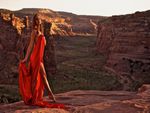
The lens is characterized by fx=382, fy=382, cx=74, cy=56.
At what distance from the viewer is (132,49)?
4394 centimetres

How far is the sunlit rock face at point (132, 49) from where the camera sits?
41.0m

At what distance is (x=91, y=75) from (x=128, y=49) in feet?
17.4

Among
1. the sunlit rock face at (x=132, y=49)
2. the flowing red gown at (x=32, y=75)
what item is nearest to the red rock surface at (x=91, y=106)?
the flowing red gown at (x=32, y=75)

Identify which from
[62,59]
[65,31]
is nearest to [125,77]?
[62,59]

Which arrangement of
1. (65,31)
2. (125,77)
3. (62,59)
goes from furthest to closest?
1. (65,31)
2. (62,59)
3. (125,77)

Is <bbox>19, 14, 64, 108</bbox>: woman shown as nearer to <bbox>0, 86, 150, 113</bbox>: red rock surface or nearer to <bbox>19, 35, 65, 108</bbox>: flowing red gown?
<bbox>19, 35, 65, 108</bbox>: flowing red gown

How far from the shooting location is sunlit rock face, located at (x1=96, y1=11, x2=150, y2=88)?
4097cm

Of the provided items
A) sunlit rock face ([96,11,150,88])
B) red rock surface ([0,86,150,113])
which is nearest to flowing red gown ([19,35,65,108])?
red rock surface ([0,86,150,113])

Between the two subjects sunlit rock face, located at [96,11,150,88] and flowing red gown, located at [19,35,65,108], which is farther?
sunlit rock face, located at [96,11,150,88]

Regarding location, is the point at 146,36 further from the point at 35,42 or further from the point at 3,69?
the point at 35,42

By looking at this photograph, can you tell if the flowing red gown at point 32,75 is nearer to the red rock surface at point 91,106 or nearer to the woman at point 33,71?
the woman at point 33,71

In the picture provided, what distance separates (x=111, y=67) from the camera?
47.9 m

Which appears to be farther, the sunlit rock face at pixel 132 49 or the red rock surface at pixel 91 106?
the sunlit rock face at pixel 132 49

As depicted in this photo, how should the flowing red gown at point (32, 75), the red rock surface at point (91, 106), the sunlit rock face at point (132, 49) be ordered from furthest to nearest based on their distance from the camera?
the sunlit rock face at point (132, 49) → the flowing red gown at point (32, 75) → the red rock surface at point (91, 106)
